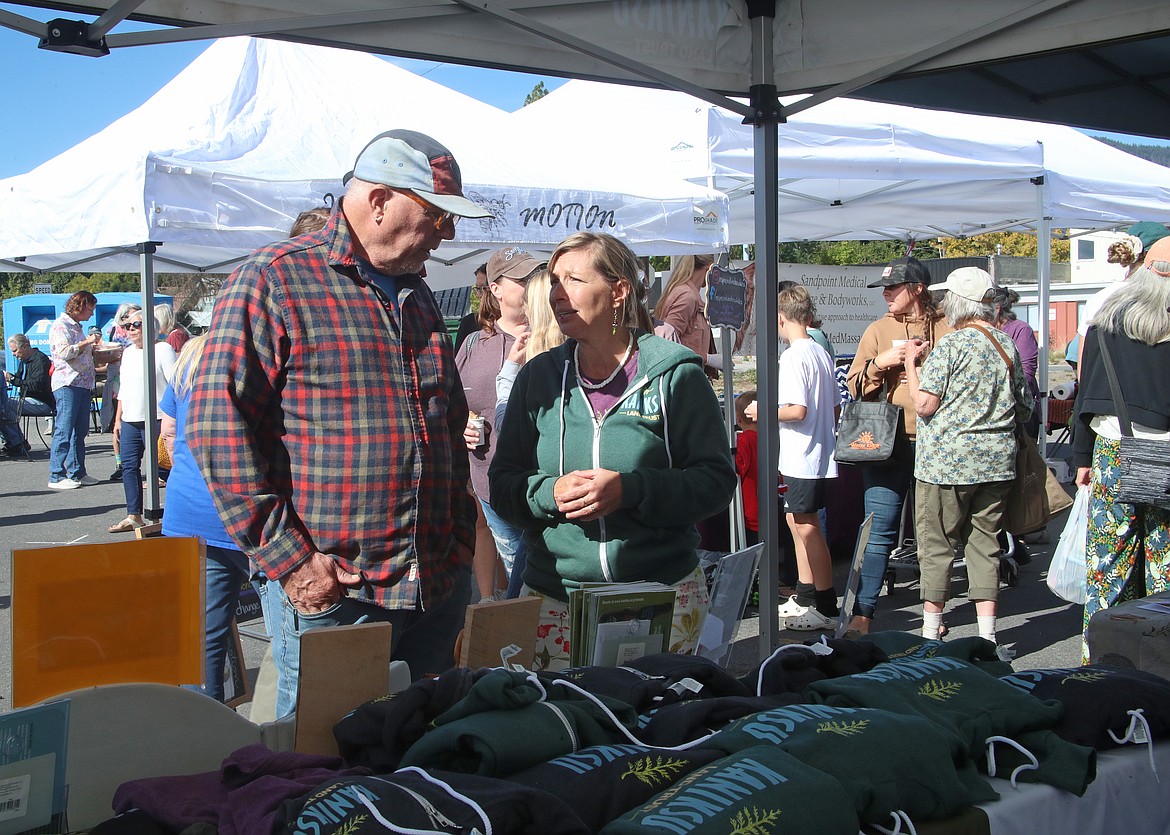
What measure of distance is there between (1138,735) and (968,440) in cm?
280

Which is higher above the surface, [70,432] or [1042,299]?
[1042,299]

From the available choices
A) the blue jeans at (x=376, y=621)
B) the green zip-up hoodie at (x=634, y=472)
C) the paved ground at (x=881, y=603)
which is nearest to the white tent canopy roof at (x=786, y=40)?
the green zip-up hoodie at (x=634, y=472)

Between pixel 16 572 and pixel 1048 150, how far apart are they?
9.03m

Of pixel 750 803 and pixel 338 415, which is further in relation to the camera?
pixel 338 415

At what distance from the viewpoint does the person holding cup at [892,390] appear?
15.8ft

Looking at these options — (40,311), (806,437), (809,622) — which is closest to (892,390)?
(806,437)

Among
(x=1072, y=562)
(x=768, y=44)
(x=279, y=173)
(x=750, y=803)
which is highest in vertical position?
(x=279, y=173)

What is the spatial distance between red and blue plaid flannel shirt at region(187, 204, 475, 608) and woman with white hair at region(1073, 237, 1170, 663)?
281cm

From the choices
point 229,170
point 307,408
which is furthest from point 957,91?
point 229,170

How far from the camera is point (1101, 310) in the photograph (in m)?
3.89

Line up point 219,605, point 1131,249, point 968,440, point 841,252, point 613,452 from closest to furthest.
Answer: point 613,452 → point 219,605 → point 968,440 → point 1131,249 → point 841,252

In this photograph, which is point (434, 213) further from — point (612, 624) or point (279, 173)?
point (279, 173)

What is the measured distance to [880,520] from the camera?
4918 mm

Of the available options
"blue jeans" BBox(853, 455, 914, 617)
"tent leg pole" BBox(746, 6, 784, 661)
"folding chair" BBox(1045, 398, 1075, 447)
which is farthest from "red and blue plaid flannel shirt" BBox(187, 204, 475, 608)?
"folding chair" BBox(1045, 398, 1075, 447)
